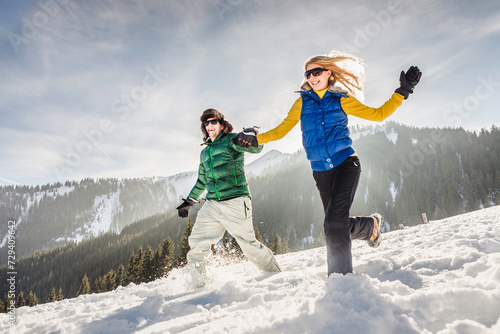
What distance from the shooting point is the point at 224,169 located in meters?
3.88

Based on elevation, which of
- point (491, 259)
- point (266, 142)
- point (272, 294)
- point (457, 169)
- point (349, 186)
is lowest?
point (272, 294)

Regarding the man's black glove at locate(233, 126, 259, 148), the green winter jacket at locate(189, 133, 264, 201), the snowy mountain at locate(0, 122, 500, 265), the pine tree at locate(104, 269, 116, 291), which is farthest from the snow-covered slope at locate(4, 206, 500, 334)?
the snowy mountain at locate(0, 122, 500, 265)

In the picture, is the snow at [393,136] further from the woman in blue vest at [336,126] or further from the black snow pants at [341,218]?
the black snow pants at [341,218]

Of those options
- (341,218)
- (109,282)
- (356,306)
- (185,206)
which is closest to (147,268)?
(109,282)

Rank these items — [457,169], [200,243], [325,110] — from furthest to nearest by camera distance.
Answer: [457,169] < [200,243] < [325,110]

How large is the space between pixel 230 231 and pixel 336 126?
216 centimetres

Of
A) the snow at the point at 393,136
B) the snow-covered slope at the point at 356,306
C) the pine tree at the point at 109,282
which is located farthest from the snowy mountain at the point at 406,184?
the snow-covered slope at the point at 356,306

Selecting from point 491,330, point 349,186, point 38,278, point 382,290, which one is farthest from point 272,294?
point 38,278

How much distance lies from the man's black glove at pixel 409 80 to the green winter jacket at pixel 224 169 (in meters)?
2.23

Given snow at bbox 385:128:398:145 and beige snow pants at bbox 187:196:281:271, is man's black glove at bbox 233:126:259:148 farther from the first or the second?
snow at bbox 385:128:398:145

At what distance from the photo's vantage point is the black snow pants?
7.82ft

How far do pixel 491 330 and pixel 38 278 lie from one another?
4863 inches

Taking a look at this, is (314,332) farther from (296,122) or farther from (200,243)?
(200,243)

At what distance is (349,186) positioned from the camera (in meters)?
2.64
